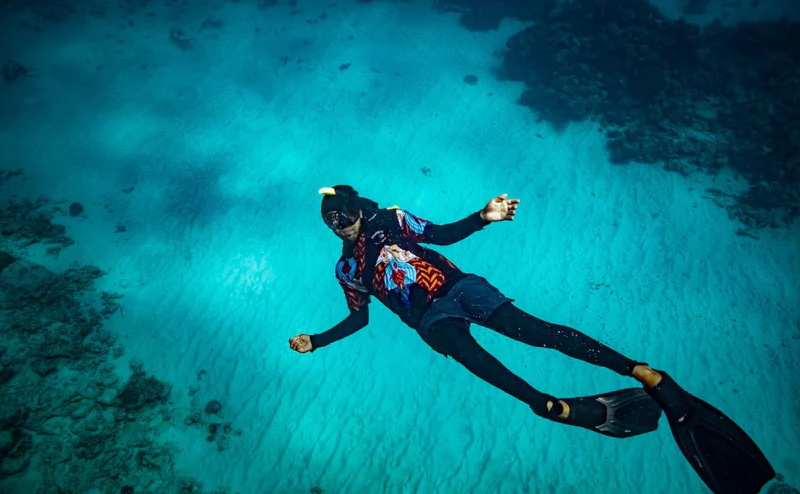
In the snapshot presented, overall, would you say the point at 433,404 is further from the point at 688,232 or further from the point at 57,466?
the point at 688,232

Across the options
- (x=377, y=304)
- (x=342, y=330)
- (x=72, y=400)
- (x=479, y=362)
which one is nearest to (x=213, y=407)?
(x=72, y=400)

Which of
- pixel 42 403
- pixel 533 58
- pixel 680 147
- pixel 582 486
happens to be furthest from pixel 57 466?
pixel 533 58

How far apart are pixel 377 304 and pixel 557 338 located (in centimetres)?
787

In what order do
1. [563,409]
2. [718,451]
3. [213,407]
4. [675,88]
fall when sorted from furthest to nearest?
[675,88], [213,407], [563,409], [718,451]

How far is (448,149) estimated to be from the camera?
1403 centimetres

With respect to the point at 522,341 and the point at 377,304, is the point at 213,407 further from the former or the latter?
the point at 522,341

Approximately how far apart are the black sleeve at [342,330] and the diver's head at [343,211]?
983 mm

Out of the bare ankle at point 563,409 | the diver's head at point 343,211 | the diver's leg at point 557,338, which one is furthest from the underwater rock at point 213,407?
the bare ankle at point 563,409

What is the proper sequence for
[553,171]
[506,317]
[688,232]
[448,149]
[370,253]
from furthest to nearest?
[448,149]
[553,171]
[688,232]
[370,253]
[506,317]

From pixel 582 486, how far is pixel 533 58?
58.5 ft

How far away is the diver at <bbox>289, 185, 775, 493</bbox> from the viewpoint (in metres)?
3.06

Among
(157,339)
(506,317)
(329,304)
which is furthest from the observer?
(329,304)

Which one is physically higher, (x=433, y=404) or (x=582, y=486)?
(x=433, y=404)

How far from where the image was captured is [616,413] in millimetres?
3398
